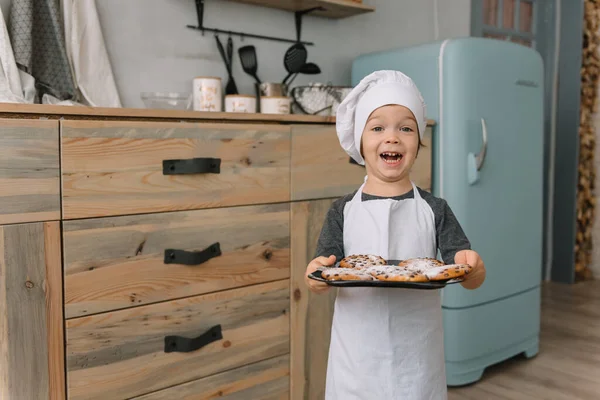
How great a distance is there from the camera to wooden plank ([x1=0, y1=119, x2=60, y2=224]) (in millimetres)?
1378

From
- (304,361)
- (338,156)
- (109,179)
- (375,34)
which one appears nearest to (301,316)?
(304,361)

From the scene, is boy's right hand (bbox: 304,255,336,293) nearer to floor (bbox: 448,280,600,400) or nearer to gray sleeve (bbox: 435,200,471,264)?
gray sleeve (bbox: 435,200,471,264)

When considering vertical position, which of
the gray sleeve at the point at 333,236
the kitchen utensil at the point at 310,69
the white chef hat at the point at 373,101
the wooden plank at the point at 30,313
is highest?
the kitchen utensil at the point at 310,69

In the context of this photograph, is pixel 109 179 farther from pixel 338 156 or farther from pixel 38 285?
pixel 338 156

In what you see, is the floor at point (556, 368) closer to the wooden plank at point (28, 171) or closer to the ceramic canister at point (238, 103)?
the ceramic canister at point (238, 103)

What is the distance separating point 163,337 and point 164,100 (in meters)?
0.76

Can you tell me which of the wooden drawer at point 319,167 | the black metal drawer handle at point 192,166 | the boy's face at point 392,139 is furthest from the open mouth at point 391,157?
the wooden drawer at point 319,167

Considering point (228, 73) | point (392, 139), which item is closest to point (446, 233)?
point (392, 139)

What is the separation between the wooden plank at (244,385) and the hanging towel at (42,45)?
0.94 m

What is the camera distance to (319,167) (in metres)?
1.99

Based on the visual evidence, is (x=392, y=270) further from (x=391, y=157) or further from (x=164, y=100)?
(x=164, y=100)

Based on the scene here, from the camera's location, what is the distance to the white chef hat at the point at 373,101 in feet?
3.81

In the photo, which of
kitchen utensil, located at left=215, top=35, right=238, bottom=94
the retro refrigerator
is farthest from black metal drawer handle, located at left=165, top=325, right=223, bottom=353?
the retro refrigerator

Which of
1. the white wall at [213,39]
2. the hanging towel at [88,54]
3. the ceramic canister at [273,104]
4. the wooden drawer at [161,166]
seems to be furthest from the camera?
the ceramic canister at [273,104]
